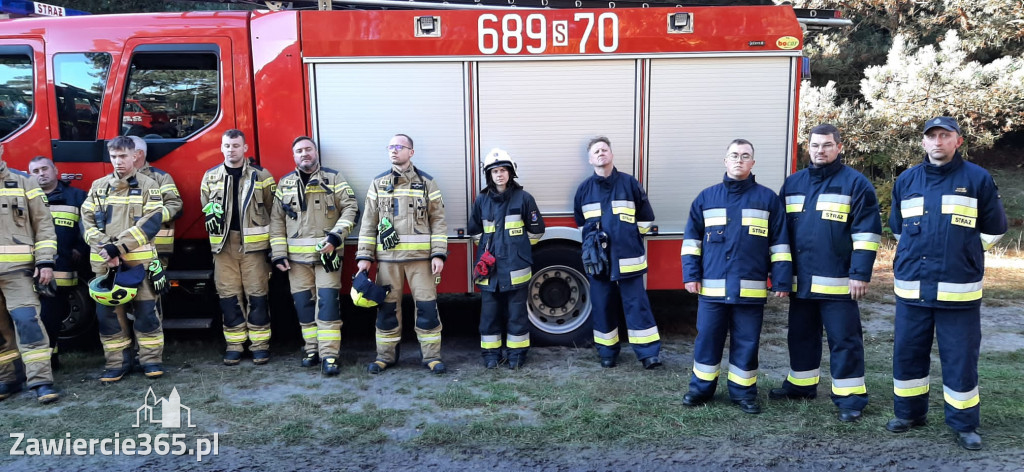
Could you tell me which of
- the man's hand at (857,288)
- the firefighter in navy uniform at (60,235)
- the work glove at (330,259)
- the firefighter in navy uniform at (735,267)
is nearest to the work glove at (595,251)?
the firefighter in navy uniform at (735,267)

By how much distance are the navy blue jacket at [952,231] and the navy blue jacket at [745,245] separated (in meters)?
0.68

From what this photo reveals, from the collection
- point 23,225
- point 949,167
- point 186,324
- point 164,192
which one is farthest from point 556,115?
point 23,225

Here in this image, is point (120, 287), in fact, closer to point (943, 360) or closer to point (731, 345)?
point (731, 345)

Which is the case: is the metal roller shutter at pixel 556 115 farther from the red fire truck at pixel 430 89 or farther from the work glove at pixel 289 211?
the work glove at pixel 289 211

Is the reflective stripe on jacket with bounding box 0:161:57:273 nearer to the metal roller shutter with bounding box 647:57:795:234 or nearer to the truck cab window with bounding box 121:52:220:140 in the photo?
the truck cab window with bounding box 121:52:220:140

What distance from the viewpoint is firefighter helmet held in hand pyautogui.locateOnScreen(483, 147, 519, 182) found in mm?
4949

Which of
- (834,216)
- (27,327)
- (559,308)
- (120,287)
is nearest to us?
(834,216)

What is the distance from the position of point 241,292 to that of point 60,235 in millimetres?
1349

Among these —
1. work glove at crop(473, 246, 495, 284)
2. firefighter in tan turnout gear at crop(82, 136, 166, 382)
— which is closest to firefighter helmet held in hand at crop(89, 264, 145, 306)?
firefighter in tan turnout gear at crop(82, 136, 166, 382)

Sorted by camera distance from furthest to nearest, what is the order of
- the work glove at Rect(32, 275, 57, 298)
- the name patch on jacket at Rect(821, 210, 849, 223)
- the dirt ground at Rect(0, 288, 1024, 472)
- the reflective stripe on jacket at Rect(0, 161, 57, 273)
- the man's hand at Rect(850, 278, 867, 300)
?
1. the work glove at Rect(32, 275, 57, 298)
2. the reflective stripe on jacket at Rect(0, 161, 57, 273)
3. the name patch on jacket at Rect(821, 210, 849, 223)
4. the man's hand at Rect(850, 278, 867, 300)
5. the dirt ground at Rect(0, 288, 1024, 472)

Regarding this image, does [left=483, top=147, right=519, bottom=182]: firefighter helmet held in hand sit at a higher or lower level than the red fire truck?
lower

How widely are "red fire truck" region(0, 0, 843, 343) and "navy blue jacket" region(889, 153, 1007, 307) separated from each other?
1.67 metres

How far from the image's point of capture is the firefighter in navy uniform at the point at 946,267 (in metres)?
3.55

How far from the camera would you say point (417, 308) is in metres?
5.06
